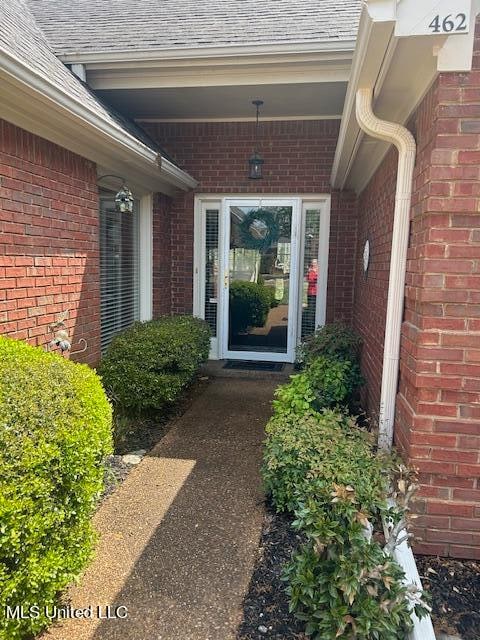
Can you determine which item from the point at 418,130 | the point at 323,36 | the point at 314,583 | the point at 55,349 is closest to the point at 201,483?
the point at 314,583

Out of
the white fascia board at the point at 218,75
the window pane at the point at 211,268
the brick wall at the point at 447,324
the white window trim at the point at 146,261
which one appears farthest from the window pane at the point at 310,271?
the brick wall at the point at 447,324

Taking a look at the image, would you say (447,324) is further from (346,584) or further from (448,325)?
(346,584)

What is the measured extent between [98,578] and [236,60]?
16.1 feet

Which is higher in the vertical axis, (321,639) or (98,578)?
(321,639)

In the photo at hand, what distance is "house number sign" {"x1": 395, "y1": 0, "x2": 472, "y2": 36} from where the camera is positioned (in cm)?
200

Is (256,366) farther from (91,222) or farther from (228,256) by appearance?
(91,222)

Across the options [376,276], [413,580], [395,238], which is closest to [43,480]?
[413,580]

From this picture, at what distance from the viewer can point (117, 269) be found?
563 centimetres

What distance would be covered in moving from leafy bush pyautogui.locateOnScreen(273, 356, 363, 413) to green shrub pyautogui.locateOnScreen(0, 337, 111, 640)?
1610mm

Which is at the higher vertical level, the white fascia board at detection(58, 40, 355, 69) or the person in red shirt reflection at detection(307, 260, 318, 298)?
the white fascia board at detection(58, 40, 355, 69)

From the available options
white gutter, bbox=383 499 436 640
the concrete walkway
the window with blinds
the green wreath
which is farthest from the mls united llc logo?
the green wreath

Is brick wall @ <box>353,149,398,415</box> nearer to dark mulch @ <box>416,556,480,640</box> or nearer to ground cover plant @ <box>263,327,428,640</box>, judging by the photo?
ground cover plant @ <box>263,327,428,640</box>

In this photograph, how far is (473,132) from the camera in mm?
2172

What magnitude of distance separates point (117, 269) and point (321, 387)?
308 centimetres
